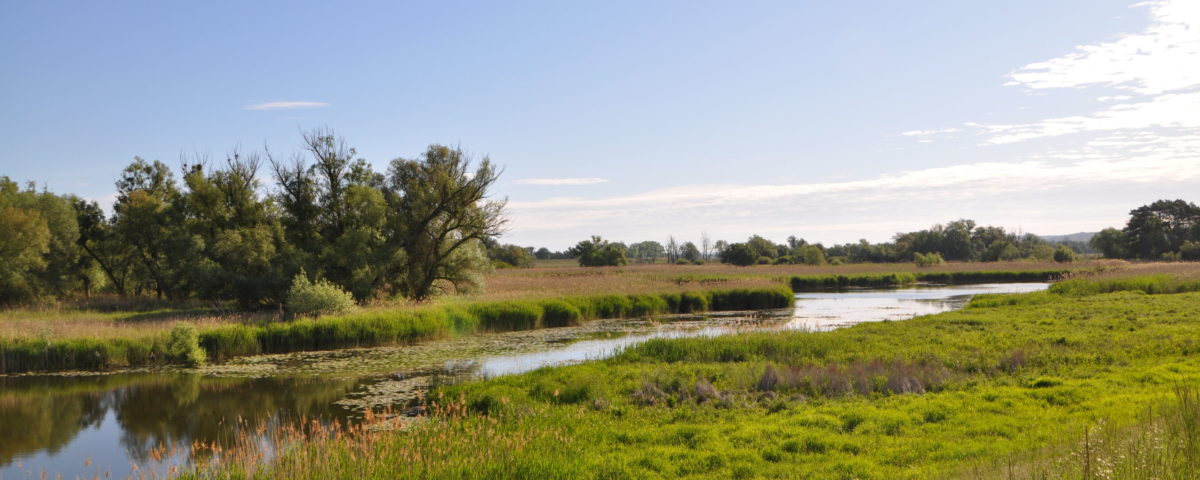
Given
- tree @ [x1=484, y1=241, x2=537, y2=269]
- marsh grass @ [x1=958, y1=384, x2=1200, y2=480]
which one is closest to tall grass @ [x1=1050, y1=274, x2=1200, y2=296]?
marsh grass @ [x1=958, y1=384, x2=1200, y2=480]

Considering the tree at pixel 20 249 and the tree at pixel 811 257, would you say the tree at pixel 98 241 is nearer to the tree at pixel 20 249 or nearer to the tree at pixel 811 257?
the tree at pixel 20 249

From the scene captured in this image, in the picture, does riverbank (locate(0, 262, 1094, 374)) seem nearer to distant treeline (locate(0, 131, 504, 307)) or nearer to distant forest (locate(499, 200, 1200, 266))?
distant treeline (locate(0, 131, 504, 307))

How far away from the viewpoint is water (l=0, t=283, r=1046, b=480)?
38.0ft

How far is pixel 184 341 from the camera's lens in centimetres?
1950

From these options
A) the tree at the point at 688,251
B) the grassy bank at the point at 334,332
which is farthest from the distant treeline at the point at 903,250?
the grassy bank at the point at 334,332

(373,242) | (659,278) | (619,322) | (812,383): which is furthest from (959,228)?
(812,383)

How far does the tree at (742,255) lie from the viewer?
83.3 m

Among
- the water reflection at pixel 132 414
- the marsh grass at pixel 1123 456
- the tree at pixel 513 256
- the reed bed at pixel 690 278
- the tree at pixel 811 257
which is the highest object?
the tree at pixel 513 256

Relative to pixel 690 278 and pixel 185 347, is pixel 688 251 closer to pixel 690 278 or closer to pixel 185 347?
pixel 690 278

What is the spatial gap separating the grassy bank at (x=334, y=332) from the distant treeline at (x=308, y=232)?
207 inches

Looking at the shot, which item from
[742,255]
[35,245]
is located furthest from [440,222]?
[742,255]

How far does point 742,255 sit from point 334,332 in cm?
6689

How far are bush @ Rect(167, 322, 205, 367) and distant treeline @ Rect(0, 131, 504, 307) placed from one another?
29.6 feet

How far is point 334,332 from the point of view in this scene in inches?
890
